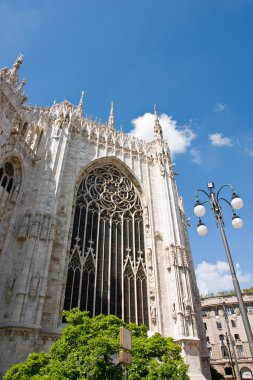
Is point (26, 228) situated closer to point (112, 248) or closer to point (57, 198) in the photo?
point (57, 198)

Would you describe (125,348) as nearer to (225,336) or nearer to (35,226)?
(35,226)

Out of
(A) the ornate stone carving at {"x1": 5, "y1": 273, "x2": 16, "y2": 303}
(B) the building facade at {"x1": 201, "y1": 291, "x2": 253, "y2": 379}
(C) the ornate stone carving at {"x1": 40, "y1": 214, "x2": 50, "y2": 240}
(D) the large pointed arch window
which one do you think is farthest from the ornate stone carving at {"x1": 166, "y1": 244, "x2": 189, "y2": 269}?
Result: (B) the building facade at {"x1": 201, "y1": 291, "x2": 253, "y2": 379}

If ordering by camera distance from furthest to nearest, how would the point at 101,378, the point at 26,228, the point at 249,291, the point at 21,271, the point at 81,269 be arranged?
1. the point at 249,291
2. the point at 81,269
3. the point at 26,228
4. the point at 21,271
5. the point at 101,378

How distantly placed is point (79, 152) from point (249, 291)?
40.8 meters

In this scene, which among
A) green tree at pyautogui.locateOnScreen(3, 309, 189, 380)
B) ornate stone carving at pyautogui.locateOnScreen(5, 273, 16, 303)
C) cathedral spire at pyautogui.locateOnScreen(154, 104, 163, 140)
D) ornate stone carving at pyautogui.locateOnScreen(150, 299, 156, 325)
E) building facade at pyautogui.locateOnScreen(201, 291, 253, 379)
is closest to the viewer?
green tree at pyautogui.locateOnScreen(3, 309, 189, 380)

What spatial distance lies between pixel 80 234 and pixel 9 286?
24.9 feet

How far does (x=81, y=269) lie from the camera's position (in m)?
22.6

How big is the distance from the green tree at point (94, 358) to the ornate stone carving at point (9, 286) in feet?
18.6

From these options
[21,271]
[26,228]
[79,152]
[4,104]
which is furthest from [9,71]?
[21,271]

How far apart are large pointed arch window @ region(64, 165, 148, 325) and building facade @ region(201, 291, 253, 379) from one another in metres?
23.1

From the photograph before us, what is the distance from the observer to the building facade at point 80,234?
61.6 ft

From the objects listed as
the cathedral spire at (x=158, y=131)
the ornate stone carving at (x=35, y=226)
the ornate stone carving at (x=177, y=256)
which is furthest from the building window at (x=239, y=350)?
the ornate stone carving at (x=35, y=226)

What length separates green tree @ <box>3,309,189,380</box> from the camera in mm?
11578

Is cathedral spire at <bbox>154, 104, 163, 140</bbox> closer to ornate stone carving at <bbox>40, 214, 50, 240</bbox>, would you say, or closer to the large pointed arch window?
the large pointed arch window
